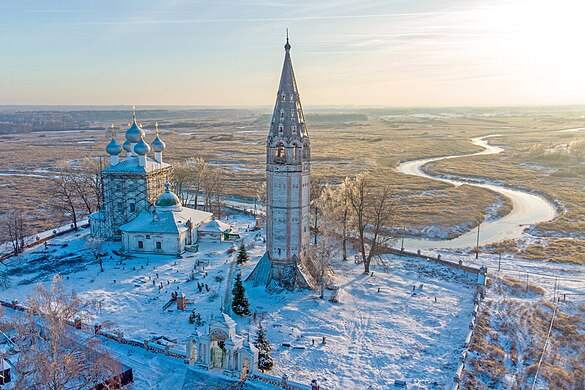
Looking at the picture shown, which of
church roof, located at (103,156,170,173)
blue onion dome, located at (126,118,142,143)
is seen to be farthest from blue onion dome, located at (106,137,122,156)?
blue onion dome, located at (126,118,142,143)

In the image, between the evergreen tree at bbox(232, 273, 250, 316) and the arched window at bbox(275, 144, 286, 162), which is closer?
the evergreen tree at bbox(232, 273, 250, 316)

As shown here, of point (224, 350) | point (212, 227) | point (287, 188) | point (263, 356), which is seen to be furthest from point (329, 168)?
point (224, 350)

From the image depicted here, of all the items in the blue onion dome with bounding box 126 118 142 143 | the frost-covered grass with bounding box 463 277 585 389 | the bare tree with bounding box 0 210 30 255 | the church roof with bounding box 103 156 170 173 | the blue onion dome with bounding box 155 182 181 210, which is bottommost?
the frost-covered grass with bounding box 463 277 585 389

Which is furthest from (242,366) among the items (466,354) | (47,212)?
(47,212)

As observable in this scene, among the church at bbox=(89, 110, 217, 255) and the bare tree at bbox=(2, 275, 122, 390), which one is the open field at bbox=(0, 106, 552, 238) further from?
the bare tree at bbox=(2, 275, 122, 390)

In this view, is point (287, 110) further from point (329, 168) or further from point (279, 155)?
point (329, 168)

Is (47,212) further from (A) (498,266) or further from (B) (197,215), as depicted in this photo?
(A) (498,266)

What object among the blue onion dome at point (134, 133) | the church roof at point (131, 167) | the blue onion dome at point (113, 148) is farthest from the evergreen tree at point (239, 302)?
the blue onion dome at point (134, 133)
